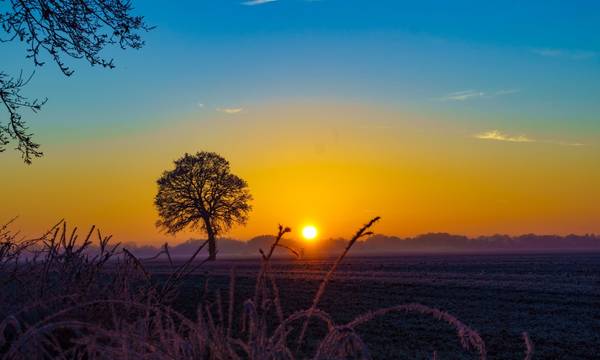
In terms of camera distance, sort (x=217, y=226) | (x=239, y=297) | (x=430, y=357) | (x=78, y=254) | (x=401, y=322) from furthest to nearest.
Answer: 1. (x=217, y=226)
2. (x=239, y=297)
3. (x=401, y=322)
4. (x=430, y=357)
5. (x=78, y=254)

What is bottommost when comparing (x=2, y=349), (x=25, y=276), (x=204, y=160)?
(x=2, y=349)

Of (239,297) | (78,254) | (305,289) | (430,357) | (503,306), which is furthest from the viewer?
(305,289)

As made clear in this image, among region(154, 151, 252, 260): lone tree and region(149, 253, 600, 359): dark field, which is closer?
region(149, 253, 600, 359): dark field

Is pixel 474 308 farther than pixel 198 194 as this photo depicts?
No

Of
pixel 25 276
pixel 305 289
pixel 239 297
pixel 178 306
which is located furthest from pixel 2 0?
pixel 305 289

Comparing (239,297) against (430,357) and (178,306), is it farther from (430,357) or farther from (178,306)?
(430,357)

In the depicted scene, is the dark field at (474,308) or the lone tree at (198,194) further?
the lone tree at (198,194)

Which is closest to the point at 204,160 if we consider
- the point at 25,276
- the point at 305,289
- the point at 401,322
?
the point at 305,289

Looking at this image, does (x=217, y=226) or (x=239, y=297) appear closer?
(x=239, y=297)

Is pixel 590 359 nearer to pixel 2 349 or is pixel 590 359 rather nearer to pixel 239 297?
pixel 2 349

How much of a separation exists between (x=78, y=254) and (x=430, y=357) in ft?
22.9

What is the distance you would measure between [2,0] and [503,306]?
13022mm

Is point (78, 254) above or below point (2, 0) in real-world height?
below

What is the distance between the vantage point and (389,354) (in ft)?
32.5
